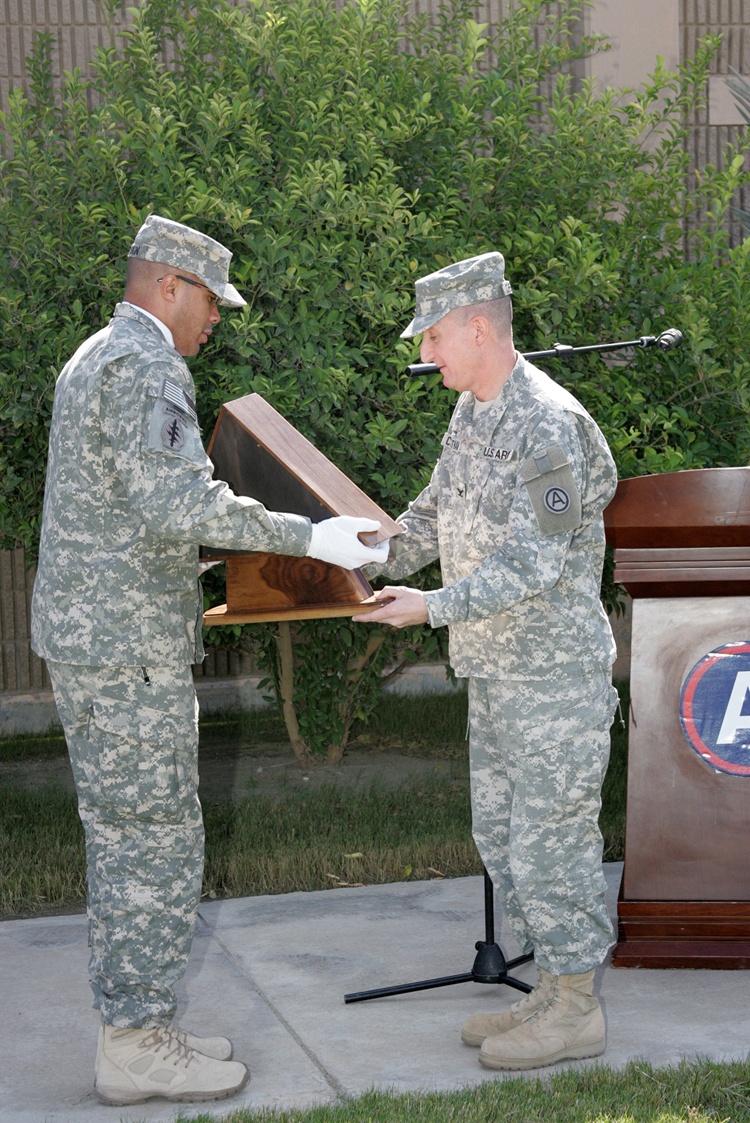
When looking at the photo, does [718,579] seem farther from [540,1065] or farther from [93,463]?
[93,463]

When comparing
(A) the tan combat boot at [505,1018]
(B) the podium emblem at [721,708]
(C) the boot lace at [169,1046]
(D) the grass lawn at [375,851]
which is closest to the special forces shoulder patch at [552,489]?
(B) the podium emblem at [721,708]

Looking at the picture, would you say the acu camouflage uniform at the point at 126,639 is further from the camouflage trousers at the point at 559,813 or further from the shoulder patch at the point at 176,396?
the camouflage trousers at the point at 559,813

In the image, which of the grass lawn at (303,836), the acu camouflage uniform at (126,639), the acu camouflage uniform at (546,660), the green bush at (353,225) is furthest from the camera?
the green bush at (353,225)

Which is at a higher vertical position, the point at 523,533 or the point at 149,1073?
the point at 523,533

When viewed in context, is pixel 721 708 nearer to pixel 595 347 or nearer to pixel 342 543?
pixel 595 347

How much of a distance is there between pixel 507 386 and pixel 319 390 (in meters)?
2.13

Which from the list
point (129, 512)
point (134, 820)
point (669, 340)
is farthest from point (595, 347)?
point (134, 820)

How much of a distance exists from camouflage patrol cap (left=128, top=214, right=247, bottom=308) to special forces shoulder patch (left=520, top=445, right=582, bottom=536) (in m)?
0.92

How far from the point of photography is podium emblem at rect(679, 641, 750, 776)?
4.09 metres

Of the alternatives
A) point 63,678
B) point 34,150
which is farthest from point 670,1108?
point 34,150

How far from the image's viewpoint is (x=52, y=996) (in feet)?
13.1

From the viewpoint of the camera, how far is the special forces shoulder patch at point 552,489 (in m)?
3.29

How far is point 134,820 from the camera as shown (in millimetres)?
3262

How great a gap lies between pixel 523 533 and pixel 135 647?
3.23 feet
